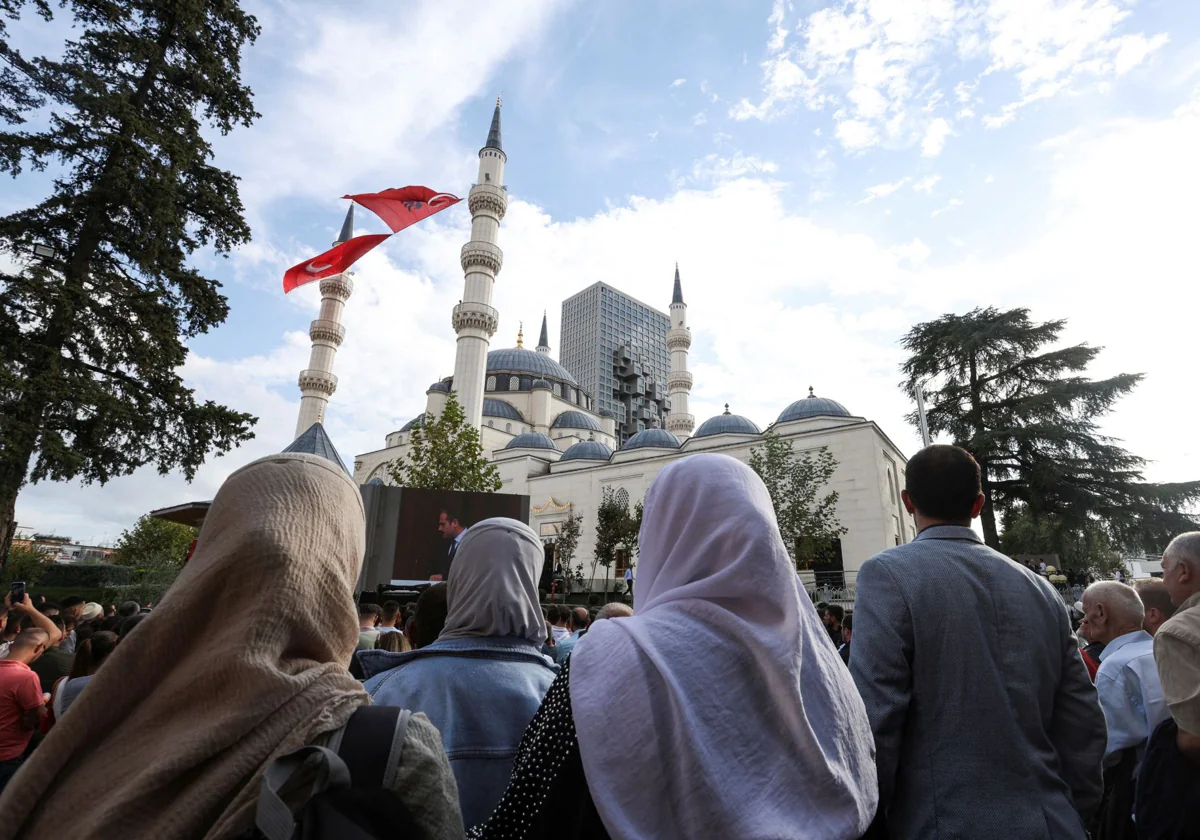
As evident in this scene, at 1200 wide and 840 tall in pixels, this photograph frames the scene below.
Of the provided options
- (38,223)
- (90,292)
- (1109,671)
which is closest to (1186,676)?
(1109,671)

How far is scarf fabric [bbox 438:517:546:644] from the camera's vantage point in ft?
6.91

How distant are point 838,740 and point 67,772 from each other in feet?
4.23

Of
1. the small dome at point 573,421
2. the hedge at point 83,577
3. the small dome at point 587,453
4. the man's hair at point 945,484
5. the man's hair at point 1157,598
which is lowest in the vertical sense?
the hedge at point 83,577

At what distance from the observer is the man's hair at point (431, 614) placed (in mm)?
2703

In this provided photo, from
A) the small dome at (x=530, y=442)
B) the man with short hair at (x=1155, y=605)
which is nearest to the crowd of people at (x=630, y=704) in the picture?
the man with short hair at (x=1155, y=605)

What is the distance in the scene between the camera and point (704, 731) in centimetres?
114

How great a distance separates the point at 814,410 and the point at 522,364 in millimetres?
21826

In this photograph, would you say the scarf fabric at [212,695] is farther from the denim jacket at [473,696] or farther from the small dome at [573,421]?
the small dome at [573,421]

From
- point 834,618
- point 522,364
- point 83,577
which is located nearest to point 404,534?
point 834,618

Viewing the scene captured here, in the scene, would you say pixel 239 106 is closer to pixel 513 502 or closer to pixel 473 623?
pixel 513 502

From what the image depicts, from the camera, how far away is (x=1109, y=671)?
280cm

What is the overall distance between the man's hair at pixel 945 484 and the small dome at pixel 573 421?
38348mm

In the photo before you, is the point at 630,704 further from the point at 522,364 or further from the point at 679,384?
the point at 522,364

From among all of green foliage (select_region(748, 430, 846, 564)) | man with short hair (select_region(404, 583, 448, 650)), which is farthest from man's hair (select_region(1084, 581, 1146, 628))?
green foliage (select_region(748, 430, 846, 564))
